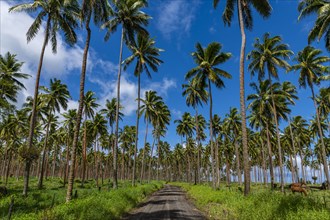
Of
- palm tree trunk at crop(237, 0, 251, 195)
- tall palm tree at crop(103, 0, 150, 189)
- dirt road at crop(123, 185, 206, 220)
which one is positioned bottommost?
dirt road at crop(123, 185, 206, 220)

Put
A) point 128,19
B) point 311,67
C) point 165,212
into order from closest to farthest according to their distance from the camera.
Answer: point 165,212
point 128,19
point 311,67

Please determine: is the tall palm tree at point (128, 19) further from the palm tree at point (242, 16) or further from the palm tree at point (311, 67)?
the palm tree at point (311, 67)

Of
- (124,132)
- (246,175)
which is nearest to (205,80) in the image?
(246,175)

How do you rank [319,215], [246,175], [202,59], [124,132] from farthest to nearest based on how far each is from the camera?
[124,132], [202,59], [246,175], [319,215]

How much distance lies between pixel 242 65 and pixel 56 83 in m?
30.7

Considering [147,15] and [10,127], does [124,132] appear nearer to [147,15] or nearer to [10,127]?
[10,127]

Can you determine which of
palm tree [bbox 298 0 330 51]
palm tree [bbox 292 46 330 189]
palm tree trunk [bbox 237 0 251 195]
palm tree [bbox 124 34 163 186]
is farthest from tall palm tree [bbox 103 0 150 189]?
palm tree [bbox 292 46 330 189]

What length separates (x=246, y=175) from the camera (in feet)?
48.1

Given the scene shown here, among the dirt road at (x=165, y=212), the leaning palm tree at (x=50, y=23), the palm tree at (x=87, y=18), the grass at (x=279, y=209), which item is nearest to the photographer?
the grass at (x=279, y=209)

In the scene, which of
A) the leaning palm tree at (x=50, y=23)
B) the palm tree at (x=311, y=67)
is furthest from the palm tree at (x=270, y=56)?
the leaning palm tree at (x=50, y=23)

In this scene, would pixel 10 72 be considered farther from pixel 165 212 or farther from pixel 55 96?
pixel 165 212

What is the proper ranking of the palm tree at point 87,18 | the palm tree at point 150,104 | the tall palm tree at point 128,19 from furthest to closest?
the palm tree at point 150,104 → the tall palm tree at point 128,19 → the palm tree at point 87,18

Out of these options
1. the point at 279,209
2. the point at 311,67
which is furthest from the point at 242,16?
the point at 311,67

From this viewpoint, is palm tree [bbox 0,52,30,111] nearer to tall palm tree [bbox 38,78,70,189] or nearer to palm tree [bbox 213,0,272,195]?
tall palm tree [bbox 38,78,70,189]
